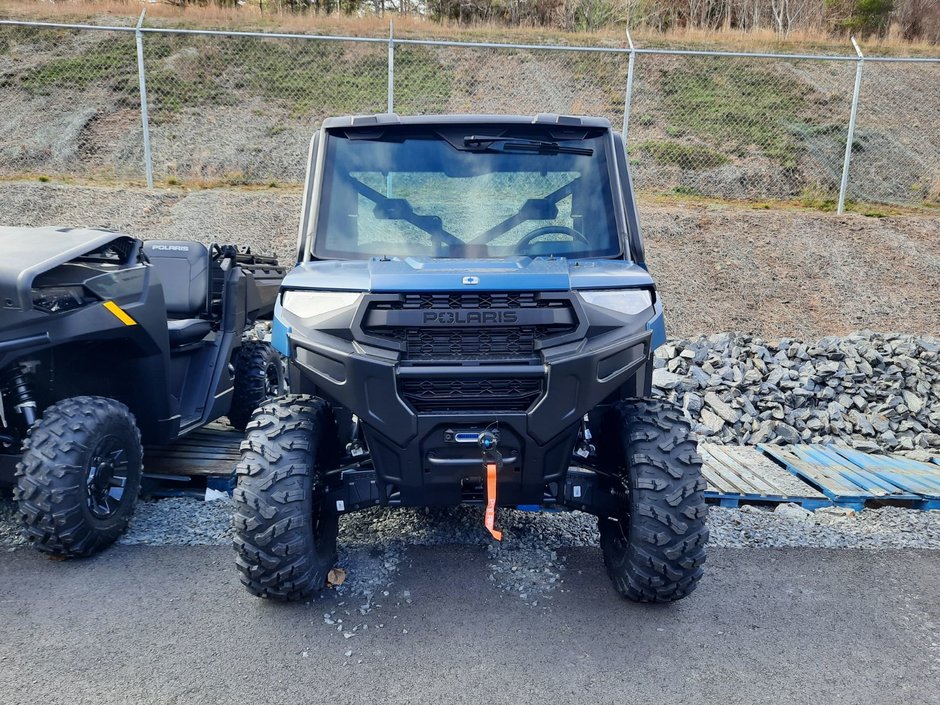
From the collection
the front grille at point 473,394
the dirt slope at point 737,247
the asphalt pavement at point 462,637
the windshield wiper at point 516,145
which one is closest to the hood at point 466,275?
the front grille at point 473,394

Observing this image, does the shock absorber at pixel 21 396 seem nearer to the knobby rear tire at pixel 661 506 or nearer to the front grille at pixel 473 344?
the front grille at pixel 473 344

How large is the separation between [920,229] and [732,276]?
353 centimetres

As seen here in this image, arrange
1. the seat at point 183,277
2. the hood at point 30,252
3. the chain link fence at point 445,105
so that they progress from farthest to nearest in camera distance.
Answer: the chain link fence at point 445,105 → the seat at point 183,277 → the hood at point 30,252

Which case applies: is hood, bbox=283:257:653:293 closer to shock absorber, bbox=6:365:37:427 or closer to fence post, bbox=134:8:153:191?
shock absorber, bbox=6:365:37:427

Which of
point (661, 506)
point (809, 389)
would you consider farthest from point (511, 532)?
point (809, 389)

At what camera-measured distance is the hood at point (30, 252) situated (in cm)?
334

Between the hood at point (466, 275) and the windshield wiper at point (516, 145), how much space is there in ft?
1.93

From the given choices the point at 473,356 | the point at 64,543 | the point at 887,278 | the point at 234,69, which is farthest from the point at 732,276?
the point at 234,69

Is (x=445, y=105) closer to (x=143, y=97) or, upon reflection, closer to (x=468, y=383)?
(x=143, y=97)

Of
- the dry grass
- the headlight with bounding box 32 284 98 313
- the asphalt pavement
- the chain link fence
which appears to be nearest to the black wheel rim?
the asphalt pavement

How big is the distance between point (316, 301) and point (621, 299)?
1261 mm

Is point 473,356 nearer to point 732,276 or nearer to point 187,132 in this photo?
point 732,276

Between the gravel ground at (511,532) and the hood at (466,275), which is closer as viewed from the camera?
the hood at (466,275)

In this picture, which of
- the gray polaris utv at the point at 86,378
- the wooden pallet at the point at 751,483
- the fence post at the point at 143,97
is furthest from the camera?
the fence post at the point at 143,97
